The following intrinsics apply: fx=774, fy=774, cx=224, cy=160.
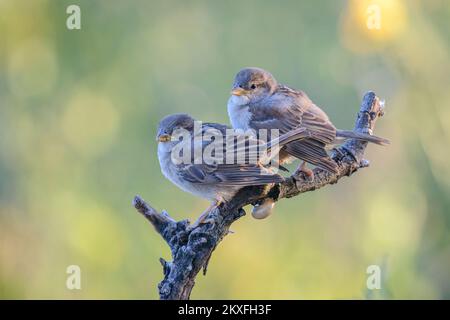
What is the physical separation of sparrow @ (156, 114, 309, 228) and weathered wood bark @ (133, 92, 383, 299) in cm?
8

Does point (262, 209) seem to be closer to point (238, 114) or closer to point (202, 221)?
point (202, 221)

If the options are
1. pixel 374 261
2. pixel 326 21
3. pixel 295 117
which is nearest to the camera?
pixel 295 117

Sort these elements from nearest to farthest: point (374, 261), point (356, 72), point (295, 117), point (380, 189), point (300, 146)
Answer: point (300, 146)
point (295, 117)
point (374, 261)
point (380, 189)
point (356, 72)

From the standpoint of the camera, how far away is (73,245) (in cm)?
626

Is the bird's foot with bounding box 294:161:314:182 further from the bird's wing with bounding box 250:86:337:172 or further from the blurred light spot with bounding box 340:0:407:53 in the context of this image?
the blurred light spot with bounding box 340:0:407:53

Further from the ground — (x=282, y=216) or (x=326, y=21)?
(x=326, y=21)

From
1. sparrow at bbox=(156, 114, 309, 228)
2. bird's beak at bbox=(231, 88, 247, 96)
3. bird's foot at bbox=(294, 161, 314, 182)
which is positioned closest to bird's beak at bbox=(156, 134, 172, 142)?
sparrow at bbox=(156, 114, 309, 228)

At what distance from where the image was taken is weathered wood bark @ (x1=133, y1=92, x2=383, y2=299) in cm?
402

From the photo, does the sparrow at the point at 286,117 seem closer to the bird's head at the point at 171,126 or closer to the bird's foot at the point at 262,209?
the bird's foot at the point at 262,209

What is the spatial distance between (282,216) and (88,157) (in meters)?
1.78

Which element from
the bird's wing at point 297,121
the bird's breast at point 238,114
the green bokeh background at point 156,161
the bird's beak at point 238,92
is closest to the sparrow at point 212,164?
the bird's wing at point 297,121

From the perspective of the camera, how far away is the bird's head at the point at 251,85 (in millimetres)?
5621

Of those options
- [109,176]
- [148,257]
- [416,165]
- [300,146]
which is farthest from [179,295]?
[416,165]

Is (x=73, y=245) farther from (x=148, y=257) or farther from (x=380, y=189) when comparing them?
(x=380, y=189)
